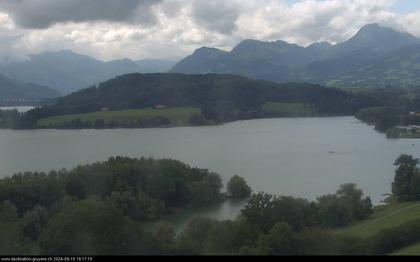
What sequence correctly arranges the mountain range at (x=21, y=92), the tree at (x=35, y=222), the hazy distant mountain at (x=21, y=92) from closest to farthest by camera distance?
the tree at (x=35, y=222)
the mountain range at (x=21, y=92)
the hazy distant mountain at (x=21, y=92)

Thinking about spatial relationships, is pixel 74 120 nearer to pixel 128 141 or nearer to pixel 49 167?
pixel 128 141

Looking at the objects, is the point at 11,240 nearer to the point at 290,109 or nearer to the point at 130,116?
the point at 130,116

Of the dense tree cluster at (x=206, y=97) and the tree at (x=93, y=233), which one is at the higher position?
the dense tree cluster at (x=206, y=97)

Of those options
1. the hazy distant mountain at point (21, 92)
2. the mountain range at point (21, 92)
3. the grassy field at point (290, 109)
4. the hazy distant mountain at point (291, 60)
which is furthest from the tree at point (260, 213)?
the hazy distant mountain at point (21, 92)

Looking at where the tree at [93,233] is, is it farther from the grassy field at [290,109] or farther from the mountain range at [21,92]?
the mountain range at [21,92]

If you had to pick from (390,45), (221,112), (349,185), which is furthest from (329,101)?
(390,45)

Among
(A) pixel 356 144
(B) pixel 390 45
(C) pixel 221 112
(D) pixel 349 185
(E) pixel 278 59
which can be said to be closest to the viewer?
(D) pixel 349 185
